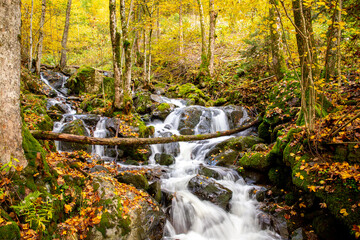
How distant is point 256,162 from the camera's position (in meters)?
6.35

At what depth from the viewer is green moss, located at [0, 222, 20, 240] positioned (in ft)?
7.17

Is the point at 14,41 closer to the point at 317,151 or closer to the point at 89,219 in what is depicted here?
the point at 89,219

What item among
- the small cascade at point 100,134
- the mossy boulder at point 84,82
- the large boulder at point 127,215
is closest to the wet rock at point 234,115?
the small cascade at point 100,134

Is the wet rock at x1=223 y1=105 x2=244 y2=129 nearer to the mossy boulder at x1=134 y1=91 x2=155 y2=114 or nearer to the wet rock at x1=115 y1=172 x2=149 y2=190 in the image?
the mossy boulder at x1=134 y1=91 x2=155 y2=114

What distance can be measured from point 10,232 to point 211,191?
14.9 feet

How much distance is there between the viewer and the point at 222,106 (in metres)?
11.9

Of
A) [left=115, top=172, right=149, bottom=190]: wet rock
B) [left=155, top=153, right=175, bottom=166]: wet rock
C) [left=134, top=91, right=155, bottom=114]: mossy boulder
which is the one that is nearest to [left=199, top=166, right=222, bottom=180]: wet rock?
[left=155, top=153, right=175, bottom=166]: wet rock

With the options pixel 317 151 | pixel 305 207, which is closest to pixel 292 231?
pixel 305 207

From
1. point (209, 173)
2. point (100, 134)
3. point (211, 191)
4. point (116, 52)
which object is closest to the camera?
point (211, 191)

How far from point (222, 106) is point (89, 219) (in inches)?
383

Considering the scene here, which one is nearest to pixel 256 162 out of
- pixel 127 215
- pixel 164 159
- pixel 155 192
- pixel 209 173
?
pixel 209 173

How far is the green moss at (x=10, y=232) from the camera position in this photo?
2186 mm

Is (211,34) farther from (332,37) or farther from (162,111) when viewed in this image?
(332,37)

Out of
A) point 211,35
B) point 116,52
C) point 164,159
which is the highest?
point 211,35
